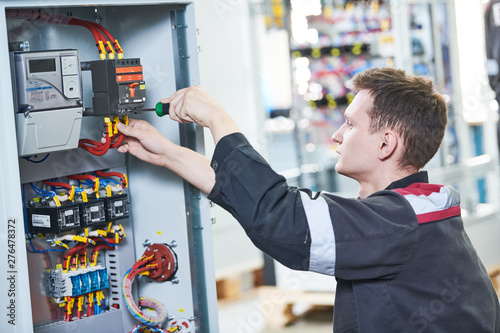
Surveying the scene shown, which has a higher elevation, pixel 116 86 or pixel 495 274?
pixel 116 86

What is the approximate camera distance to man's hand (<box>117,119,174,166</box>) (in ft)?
5.81

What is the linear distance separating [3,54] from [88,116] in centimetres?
42

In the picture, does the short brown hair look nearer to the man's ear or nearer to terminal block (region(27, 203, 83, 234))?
the man's ear

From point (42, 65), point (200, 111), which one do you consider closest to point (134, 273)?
point (200, 111)

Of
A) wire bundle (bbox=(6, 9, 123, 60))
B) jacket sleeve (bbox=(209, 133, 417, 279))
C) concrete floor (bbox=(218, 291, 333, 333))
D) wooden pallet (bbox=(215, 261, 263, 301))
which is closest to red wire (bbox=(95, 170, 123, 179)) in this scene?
wire bundle (bbox=(6, 9, 123, 60))

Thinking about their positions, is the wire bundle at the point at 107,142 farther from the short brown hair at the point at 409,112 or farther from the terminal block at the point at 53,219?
the short brown hair at the point at 409,112

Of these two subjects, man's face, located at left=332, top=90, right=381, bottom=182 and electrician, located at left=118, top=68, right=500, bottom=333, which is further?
man's face, located at left=332, top=90, right=381, bottom=182

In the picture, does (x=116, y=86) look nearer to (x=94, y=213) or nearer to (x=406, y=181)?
(x=94, y=213)

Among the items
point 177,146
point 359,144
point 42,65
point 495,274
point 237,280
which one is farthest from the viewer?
point 237,280

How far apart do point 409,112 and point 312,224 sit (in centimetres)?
40

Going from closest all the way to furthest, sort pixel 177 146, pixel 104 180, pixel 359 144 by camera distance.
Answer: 1. pixel 359 144
2. pixel 177 146
3. pixel 104 180

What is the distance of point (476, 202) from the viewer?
5125 mm

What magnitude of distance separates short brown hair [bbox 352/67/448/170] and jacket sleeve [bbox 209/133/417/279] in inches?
8.4

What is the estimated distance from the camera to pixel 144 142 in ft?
5.85
